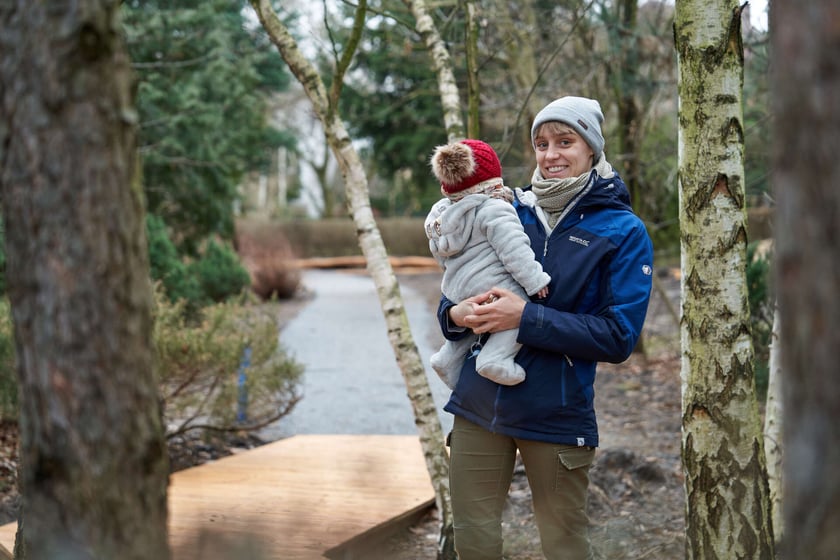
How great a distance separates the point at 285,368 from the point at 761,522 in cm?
458

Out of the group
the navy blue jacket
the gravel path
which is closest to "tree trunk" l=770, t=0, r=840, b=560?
the navy blue jacket

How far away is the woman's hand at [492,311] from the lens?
2.75m

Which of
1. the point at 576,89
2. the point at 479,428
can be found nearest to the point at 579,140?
the point at 479,428

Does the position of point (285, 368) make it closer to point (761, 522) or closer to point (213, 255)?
point (761, 522)

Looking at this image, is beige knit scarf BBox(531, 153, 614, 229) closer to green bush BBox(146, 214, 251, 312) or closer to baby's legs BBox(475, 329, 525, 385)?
baby's legs BBox(475, 329, 525, 385)

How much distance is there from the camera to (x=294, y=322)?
50.5 feet

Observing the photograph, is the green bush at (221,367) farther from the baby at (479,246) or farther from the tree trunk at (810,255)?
the tree trunk at (810,255)

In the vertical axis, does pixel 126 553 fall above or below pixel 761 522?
above

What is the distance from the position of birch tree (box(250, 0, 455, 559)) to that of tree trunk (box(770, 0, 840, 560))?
9.30 feet

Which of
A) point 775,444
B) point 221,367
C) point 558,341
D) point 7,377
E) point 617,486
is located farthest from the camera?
point 221,367

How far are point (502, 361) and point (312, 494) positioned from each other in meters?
2.68

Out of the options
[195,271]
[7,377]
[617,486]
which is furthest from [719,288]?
[195,271]

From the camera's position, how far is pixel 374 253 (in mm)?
4254

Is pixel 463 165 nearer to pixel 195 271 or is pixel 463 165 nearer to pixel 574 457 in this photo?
pixel 574 457
